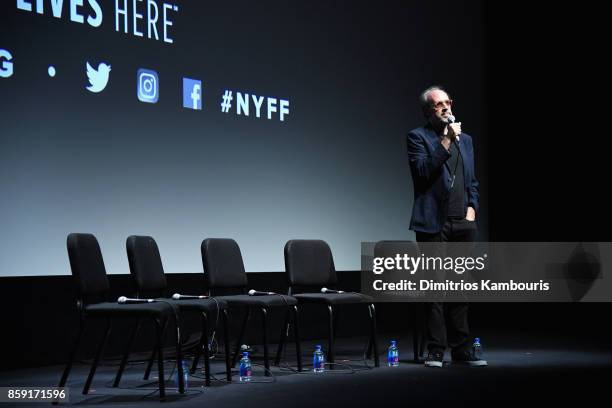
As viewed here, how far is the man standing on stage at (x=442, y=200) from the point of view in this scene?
14.9 ft

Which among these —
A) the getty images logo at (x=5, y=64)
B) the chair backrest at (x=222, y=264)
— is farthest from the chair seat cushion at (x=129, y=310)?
the getty images logo at (x=5, y=64)

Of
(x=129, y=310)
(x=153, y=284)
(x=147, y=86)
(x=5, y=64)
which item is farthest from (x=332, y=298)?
(x=5, y=64)

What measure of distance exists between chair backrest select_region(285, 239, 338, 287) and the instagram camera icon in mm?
1371

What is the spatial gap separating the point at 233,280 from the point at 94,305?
1.19 metres

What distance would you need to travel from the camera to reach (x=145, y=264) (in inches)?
169

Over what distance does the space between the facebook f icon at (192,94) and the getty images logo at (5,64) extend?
1300 millimetres

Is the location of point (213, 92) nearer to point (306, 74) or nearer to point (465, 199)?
point (306, 74)

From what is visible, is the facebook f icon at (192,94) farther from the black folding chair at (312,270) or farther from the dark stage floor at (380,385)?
the dark stage floor at (380,385)

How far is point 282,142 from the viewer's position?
653 centimetres

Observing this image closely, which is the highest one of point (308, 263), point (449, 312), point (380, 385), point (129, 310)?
point (308, 263)

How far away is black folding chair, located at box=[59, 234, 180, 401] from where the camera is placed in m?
3.66

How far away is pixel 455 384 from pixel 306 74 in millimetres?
3441

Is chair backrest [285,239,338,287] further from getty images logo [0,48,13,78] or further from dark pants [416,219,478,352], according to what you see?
getty images logo [0,48,13,78]

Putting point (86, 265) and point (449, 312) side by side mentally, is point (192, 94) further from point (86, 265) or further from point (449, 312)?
point (449, 312)
